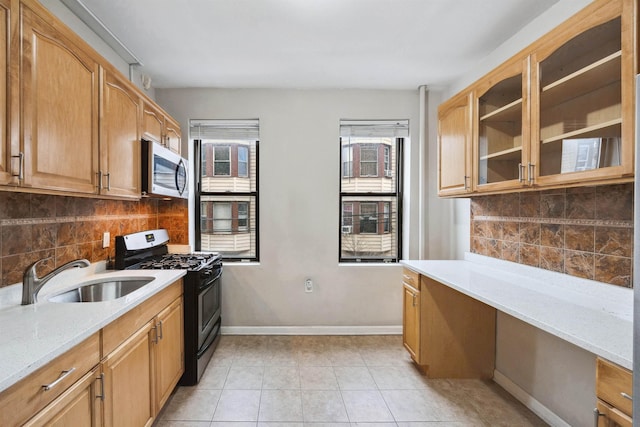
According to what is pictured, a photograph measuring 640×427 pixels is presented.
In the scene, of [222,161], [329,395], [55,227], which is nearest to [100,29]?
[55,227]

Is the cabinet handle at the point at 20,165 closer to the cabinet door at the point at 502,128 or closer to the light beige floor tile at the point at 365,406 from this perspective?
the light beige floor tile at the point at 365,406

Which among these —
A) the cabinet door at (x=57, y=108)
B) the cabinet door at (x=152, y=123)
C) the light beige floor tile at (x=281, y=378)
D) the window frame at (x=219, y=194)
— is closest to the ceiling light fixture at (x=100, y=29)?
the cabinet door at (x=152, y=123)

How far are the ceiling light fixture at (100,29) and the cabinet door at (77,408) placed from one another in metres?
2.14

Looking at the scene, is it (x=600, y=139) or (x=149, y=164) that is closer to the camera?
(x=600, y=139)

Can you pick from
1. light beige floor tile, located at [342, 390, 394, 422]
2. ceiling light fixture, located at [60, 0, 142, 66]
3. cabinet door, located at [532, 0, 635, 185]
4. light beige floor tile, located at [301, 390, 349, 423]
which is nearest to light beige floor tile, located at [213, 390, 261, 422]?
light beige floor tile, located at [301, 390, 349, 423]

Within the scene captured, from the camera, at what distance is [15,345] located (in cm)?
107

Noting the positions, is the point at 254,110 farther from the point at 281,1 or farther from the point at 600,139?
the point at 600,139

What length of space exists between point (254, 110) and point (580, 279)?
3.01 m

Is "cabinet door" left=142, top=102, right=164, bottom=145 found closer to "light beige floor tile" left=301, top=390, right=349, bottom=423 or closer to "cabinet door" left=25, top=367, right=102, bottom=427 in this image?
"cabinet door" left=25, top=367, right=102, bottom=427

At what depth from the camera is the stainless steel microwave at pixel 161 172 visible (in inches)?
89.0

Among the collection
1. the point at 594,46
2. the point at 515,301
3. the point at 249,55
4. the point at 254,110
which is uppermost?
the point at 249,55

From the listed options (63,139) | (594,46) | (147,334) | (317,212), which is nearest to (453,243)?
(317,212)

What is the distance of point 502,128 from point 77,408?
256 centimetres

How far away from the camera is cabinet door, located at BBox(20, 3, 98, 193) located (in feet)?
4.18
